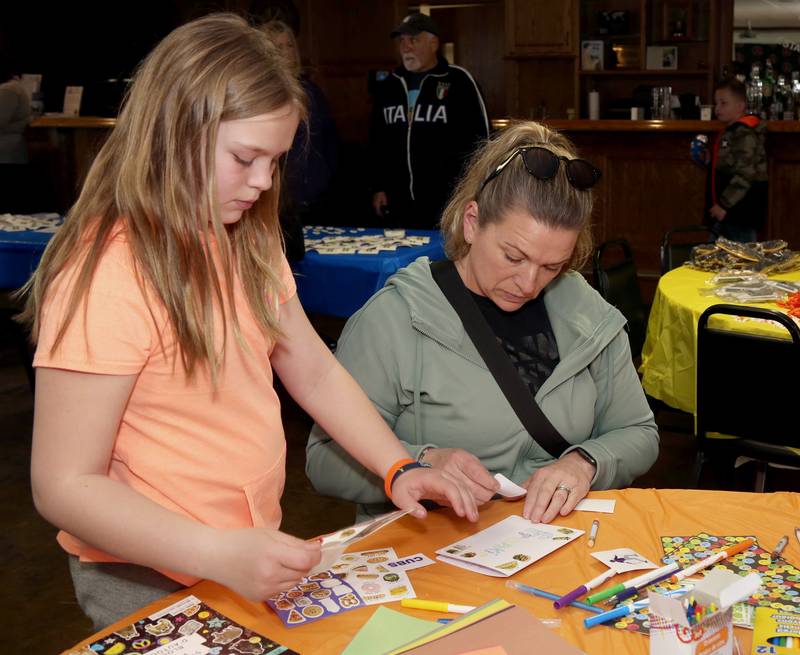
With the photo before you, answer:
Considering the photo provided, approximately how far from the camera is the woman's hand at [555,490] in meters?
1.69

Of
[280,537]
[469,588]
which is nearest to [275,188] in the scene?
[280,537]

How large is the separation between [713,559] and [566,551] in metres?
0.23

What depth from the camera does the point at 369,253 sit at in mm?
4523

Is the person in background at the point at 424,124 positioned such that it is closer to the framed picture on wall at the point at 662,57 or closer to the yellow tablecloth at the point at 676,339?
the yellow tablecloth at the point at 676,339

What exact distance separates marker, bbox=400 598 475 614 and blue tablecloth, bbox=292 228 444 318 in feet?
9.92

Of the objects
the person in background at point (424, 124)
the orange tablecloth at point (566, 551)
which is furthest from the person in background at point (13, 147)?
the orange tablecloth at point (566, 551)

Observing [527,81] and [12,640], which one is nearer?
[12,640]

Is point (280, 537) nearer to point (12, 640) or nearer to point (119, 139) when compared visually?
point (119, 139)

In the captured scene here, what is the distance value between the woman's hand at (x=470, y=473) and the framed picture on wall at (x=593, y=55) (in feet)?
23.6

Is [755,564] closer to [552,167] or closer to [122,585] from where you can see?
[552,167]

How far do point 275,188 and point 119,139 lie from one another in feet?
0.96

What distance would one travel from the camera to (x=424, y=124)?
5938 mm

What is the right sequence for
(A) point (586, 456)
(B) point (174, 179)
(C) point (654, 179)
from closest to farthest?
(B) point (174, 179), (A) point (586, 456), (C) point (654, 179)

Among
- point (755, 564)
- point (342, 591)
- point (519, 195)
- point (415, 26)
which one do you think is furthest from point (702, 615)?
point (415, 26)
